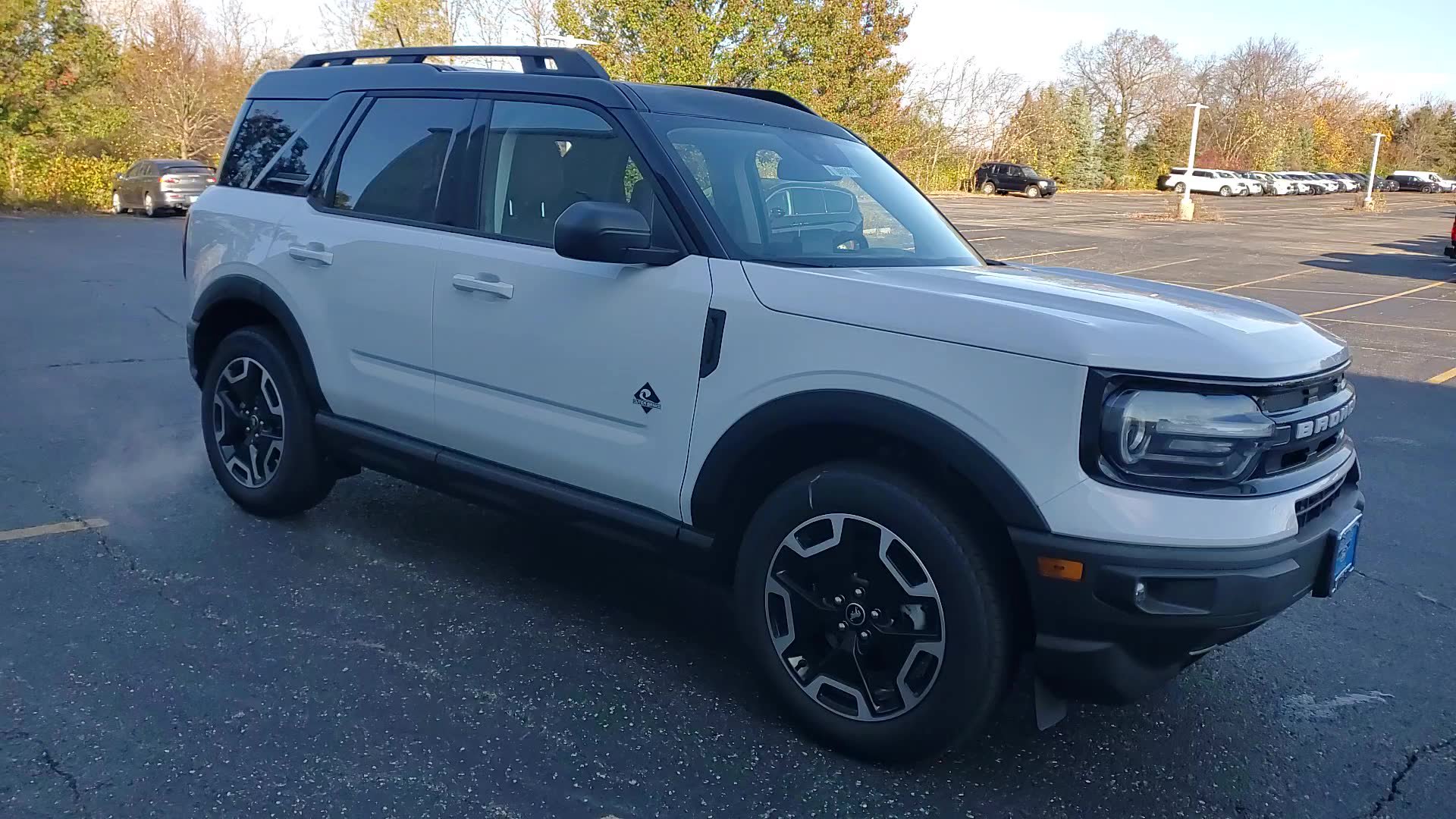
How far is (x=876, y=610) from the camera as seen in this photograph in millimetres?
3021

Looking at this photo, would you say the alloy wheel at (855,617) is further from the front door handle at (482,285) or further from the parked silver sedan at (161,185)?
the parked silver sedan at (161,185)

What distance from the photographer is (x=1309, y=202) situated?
205 ft

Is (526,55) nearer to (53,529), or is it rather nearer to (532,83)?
(532,83)

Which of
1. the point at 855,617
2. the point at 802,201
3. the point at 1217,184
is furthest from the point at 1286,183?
the point at 855,617

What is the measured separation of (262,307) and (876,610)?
10.3ft

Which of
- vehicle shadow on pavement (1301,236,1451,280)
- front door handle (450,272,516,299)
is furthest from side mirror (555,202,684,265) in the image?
vehicle shadow on pavement (1301,236,1451,280)

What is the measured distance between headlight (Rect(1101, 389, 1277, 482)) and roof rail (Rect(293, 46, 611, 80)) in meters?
2.09

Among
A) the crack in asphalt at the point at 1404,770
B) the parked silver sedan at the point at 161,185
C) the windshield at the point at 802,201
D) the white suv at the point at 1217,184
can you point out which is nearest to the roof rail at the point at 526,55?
the windshield at the point at 802,201

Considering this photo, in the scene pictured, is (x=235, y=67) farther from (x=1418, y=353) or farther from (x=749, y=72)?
(x=1418, y=353)

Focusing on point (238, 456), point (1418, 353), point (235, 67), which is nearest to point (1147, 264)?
point (1418, 353)

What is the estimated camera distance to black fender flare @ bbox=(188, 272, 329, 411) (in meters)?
4.53

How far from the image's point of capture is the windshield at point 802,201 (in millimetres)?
3555

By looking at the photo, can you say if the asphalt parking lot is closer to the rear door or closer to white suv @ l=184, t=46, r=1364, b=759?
white suv @ l=184, t=46, r=1364, b=759

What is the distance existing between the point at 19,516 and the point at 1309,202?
68661 millimetres
